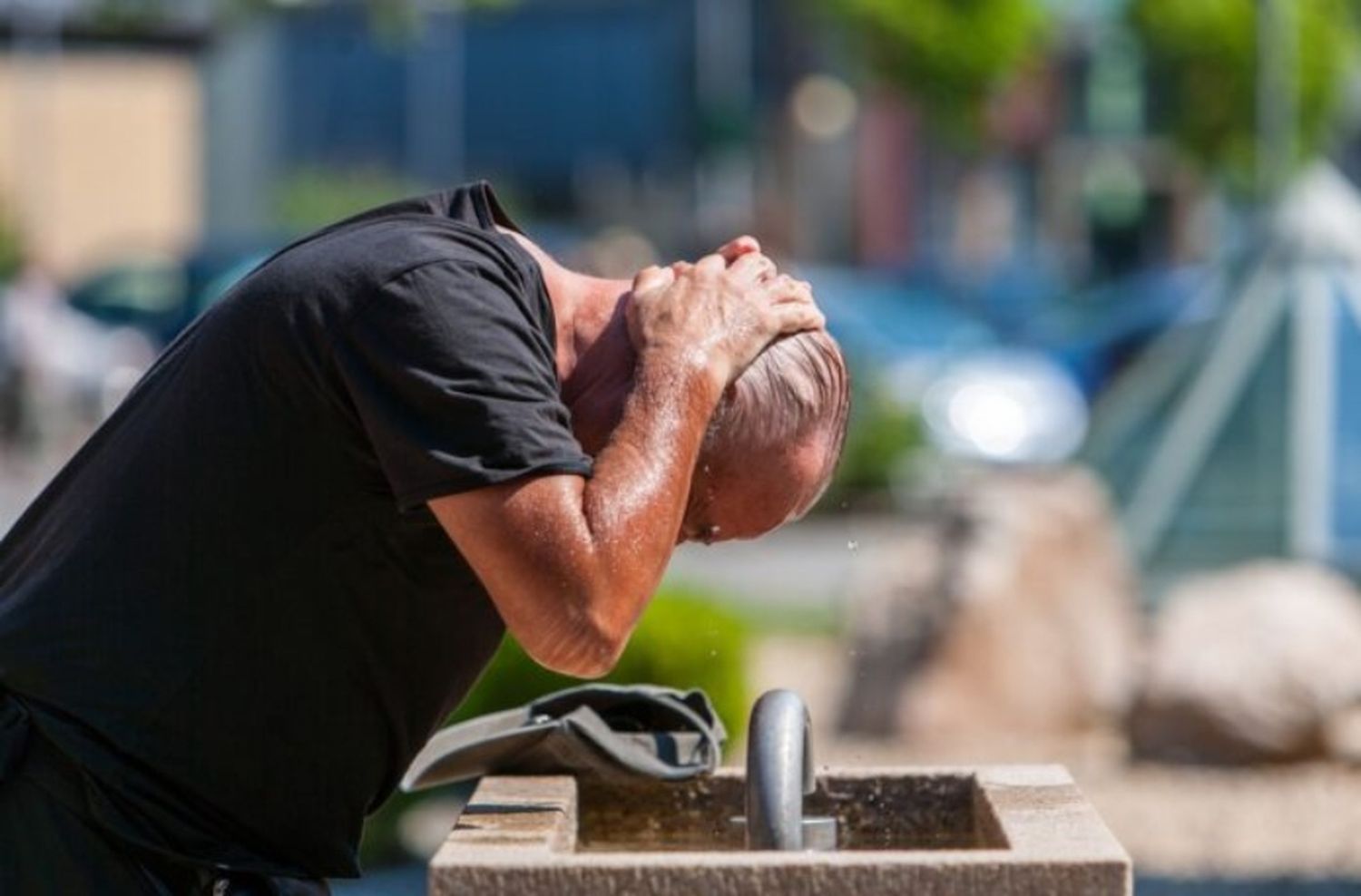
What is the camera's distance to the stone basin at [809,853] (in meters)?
2.44

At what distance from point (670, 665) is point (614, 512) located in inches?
211

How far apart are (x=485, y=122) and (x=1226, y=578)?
43003mm

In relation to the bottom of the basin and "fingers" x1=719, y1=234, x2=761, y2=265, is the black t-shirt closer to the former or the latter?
"fingers" x1=719, y1=234, x2=761, y2=265

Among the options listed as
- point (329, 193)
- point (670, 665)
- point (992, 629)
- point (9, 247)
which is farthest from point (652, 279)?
point (329, 193)

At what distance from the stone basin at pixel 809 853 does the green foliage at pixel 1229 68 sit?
2395 cm

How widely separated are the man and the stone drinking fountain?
20cm

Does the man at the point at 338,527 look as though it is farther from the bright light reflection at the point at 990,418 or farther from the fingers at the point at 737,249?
the bright light reflection at the point at 990,418

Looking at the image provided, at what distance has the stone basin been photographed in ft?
8.02

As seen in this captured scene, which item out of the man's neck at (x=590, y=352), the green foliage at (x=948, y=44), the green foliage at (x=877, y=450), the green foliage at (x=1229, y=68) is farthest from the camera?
the green foliage at (x=948, y=44)

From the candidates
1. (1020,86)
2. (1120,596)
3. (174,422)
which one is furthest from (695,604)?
(1020,86)

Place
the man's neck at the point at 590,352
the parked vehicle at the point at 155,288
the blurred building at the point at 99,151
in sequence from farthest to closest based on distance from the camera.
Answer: the blurred building at the point at 99,151, the parked vehicle at the point at 155,288, the man's neck at the point at 590,352

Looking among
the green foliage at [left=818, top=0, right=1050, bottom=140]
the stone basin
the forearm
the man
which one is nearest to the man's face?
the man

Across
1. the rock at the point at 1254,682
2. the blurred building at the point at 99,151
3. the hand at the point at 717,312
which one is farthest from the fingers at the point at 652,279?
the blurred building at the point at 99,151

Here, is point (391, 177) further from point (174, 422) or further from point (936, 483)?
point (174, 422)
